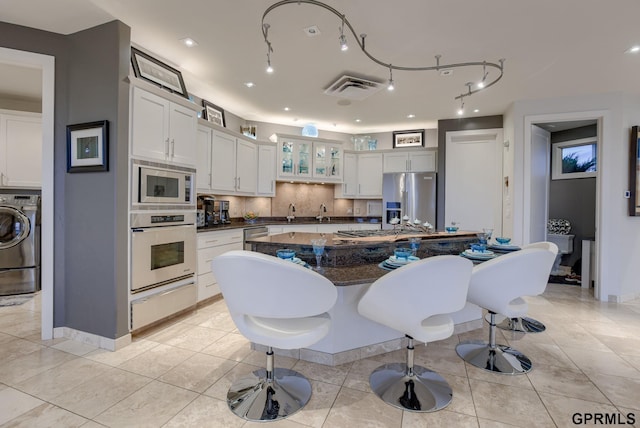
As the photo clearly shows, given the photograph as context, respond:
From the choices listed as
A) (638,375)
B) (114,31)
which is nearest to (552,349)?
(638,375)

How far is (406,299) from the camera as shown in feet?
5.09

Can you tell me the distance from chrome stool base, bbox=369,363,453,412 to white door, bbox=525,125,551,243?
120 inches

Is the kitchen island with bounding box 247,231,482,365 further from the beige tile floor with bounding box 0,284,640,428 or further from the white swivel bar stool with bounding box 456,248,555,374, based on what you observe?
the white swivel bar stool with bounding box 456,248,555,374

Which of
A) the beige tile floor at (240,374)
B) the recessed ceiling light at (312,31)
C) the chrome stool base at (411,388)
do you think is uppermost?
the recessed ceiling light at (312,31)

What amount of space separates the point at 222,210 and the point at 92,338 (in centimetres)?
232

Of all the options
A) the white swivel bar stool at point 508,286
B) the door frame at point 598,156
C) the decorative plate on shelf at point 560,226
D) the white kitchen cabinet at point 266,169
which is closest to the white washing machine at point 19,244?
the white kitchen cabinet at point 266,169

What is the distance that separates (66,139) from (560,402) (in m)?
4.10

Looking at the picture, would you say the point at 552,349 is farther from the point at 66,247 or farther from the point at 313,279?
the point at 66,247

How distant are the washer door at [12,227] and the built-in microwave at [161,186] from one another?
2.55 metres

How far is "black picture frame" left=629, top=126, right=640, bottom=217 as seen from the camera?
3.73 metres

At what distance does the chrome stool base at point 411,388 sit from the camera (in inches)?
68.9

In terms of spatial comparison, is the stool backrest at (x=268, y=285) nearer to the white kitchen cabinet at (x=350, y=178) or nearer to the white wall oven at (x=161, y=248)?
the white wall oven at (x=161, y=248)

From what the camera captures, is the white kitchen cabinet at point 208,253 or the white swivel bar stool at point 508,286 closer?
the white swivel bar stool at point 508,286

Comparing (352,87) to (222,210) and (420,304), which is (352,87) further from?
(420,304)
